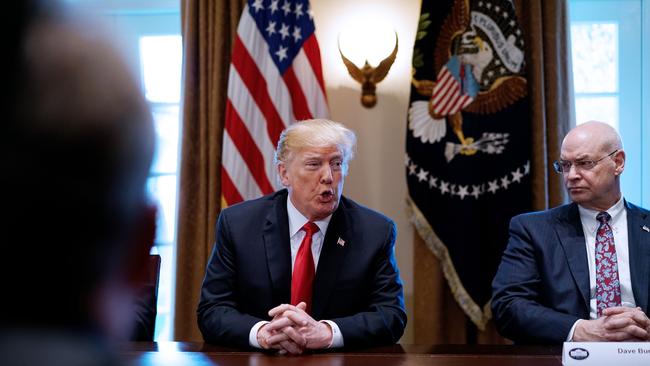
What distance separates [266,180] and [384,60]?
3.04 ft

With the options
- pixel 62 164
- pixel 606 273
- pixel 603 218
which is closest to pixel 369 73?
pixel 603 218

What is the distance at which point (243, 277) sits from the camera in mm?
2770

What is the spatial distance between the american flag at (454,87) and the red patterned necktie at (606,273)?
1.22 metres

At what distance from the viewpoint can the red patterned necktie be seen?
2.84 meters

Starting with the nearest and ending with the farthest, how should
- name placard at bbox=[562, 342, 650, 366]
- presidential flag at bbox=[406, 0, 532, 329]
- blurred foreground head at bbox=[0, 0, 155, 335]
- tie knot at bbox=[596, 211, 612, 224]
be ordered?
blurred foreground head at bbox=[0, 0, 155, 335] < name placard at bbox=[562, 342, 650, 366] < tie knot at bbox=[596, 211, 612, 224] < presidential flag at bbox=[406, 0, 532, 329]

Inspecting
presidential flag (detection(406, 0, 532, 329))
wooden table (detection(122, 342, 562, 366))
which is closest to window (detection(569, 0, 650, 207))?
presidential flag (detection(406, 0, 532, 329))

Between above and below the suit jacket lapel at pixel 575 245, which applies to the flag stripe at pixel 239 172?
above

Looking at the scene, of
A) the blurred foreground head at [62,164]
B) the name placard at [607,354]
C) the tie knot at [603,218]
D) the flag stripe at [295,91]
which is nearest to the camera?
the blurred foreground head at [62,164]

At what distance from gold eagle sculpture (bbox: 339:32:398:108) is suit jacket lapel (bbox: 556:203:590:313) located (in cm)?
143

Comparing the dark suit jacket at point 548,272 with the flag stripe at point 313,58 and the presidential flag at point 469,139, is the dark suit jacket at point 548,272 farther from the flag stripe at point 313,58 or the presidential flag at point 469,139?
the flag stripe at point 313,58

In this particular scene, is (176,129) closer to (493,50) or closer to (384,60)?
(384,60)

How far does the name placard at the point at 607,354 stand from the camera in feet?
6.23

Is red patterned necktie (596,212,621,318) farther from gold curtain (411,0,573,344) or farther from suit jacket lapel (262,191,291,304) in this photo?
suit jacket lapel (262,191,291,304)

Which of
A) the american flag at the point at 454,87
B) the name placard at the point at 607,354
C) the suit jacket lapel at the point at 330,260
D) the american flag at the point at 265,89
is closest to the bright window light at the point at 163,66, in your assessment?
the american flag at the point at 265,89
